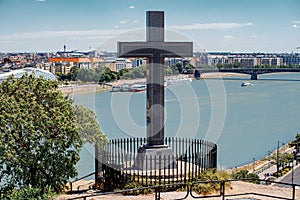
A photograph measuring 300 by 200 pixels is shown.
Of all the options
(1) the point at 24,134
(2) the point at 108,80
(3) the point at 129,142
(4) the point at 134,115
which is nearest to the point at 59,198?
(1) the point at 24,134

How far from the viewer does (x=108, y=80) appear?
45156 millimetres

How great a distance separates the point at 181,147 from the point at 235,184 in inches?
69.6

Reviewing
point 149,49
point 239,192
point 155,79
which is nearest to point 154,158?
point 155,79

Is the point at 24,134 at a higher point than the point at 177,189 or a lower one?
higher

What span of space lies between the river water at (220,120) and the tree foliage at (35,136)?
8.59m

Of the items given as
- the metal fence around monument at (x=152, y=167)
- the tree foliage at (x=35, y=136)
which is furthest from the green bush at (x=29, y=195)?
the metal fence around monument at (x=152, y=167)

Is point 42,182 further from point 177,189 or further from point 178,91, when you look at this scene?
point 178,91

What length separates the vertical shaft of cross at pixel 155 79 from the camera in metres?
9.20

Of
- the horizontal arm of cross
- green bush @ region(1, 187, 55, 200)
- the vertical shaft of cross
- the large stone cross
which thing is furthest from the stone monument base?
green bush @ region(1, 187, 55, 200)

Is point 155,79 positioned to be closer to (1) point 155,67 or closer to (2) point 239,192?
(1) point 155,67

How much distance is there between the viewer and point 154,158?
8.83 metres

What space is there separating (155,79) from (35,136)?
2811mm

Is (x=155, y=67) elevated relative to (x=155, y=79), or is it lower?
elevated

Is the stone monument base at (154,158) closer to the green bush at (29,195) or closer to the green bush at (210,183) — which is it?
the green bush at (210,183)
